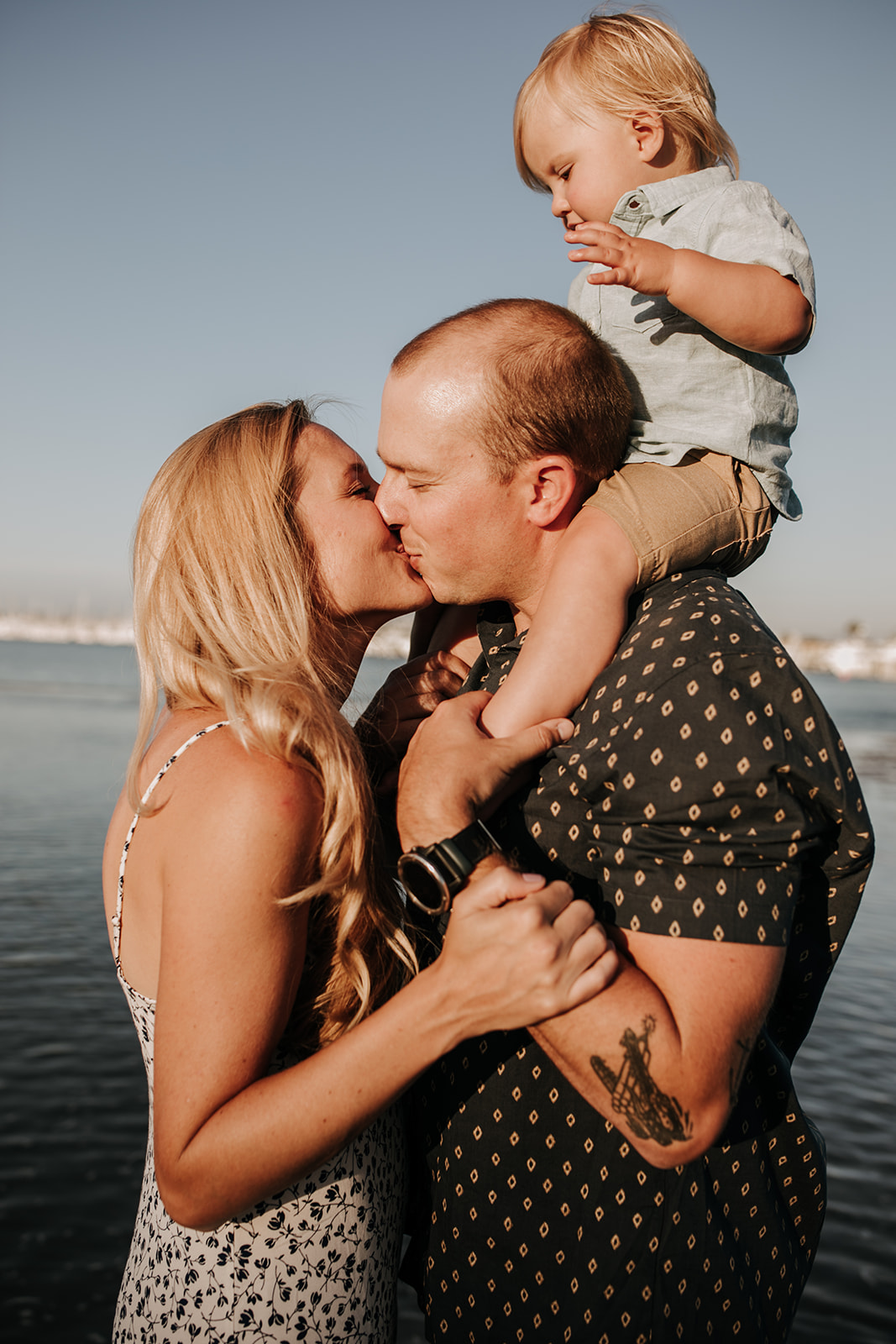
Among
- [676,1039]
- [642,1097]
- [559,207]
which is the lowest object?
[642,1097]

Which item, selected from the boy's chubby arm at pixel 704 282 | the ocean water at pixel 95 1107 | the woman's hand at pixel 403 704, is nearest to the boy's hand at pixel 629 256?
the boy's chubby arm at pixel 704 282

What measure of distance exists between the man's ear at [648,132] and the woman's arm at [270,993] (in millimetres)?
2031

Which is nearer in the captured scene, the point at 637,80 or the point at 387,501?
the point at 387,501

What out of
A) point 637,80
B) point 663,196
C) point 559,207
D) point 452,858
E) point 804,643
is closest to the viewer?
point 452,858

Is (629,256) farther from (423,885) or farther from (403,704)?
(423,885)

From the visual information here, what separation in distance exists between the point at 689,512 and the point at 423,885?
3.52 feet

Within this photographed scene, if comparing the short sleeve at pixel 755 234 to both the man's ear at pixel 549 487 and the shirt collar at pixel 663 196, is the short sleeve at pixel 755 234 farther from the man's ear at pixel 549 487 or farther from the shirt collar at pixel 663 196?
the man's ear at pixel 549 487

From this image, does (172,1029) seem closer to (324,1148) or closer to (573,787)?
(324,1148)

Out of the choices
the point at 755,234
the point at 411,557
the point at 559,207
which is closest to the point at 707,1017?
the point at 411,557

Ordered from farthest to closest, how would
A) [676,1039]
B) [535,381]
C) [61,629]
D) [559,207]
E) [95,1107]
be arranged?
[61,629], [95,1107], [559,207], [535,381], [676,1039]

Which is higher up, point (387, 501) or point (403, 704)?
point (387, 501)

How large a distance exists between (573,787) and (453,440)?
2.95 feet

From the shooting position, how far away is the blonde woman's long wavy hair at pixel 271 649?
189 centimetres

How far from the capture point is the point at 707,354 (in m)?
2.26
